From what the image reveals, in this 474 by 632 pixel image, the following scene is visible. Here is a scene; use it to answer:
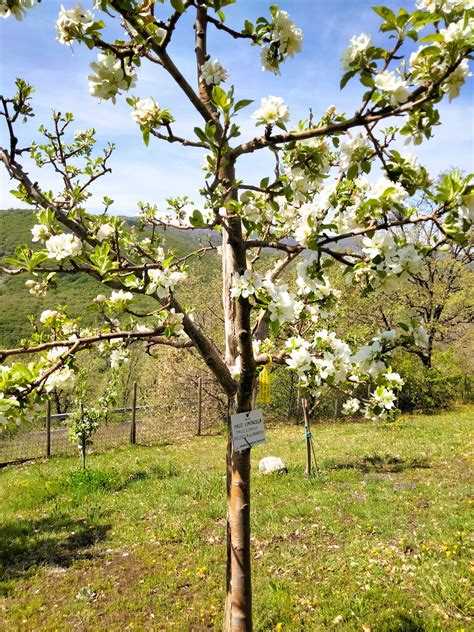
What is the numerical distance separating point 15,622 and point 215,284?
17.6 meters

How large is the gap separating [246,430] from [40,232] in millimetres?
1623

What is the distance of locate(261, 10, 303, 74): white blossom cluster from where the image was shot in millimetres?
1885

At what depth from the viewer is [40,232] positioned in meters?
2.17

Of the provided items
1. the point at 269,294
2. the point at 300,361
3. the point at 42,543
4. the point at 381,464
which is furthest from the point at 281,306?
the point at 381,464

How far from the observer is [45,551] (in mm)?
5465

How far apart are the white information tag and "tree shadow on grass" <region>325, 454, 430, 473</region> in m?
6.21

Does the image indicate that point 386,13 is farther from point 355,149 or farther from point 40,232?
point 40,232

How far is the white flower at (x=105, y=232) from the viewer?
231 centimetres

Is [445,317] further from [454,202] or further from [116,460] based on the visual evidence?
[454,202]

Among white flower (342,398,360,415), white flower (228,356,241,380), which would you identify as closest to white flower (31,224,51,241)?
white flower (228,356,241,380)

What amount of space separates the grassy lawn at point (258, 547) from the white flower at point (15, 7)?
A: 4.30 m

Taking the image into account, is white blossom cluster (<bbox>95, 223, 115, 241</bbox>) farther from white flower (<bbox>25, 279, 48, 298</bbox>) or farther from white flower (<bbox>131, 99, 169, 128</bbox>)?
white flower (<bbox>131, 99, 169, 128</bbox>)

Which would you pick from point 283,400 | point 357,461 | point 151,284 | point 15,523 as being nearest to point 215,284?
point 283,400

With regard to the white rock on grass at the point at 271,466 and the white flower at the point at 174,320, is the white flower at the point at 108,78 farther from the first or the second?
the white rock on grass at the point at 271,466
